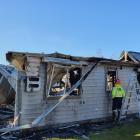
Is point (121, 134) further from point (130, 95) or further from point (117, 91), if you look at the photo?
point (130, 95)

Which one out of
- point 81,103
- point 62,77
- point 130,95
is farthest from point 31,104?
point 130,95

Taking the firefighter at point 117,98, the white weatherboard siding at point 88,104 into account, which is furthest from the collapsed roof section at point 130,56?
the white weatherboard siding at point 88,104

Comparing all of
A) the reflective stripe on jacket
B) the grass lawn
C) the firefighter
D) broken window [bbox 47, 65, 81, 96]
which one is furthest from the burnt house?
the grass lawn

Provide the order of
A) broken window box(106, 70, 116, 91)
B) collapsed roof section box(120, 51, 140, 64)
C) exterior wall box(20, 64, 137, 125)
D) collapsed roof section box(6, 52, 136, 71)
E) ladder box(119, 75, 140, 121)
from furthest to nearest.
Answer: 1. collapsed roof section box(120, 51, 140, 64)
2. ladder box(119, 75, 140, 121)
3. broken window box(106, 70, 116, 91)
4. exterior wall box(20, 64, 137, 125)
5. collapsed roof section box(6, 52, 136, 71)

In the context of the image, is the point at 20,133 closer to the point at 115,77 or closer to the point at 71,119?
the point at 71,119

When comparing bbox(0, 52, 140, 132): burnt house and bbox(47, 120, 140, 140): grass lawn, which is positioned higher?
bbox(0, 52, 140, 132): burnt house

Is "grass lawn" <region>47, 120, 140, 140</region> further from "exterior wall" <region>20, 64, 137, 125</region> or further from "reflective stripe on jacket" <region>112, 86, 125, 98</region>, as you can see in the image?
"reflective stripe on jacket" <region>112, 86, 125, 98</region>

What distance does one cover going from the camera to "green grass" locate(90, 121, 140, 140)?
13.4 meters

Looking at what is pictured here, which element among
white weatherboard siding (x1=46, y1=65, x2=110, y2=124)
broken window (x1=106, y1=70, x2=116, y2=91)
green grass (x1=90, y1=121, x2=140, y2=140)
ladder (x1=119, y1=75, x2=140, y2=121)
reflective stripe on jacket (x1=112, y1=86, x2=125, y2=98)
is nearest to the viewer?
green grass (x1=90, y1=121, x2=140, y2=140)

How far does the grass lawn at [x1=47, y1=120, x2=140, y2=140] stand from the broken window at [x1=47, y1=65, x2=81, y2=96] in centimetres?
247

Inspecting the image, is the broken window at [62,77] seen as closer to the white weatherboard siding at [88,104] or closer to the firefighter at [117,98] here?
the white weatherboard siding at [88,104]

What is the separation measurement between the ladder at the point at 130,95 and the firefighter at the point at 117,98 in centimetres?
41

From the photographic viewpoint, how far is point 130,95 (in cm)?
1909

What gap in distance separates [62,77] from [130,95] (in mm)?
5341
